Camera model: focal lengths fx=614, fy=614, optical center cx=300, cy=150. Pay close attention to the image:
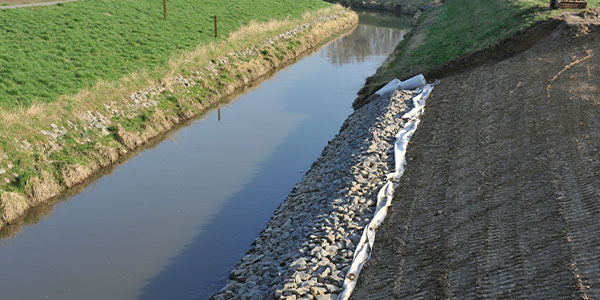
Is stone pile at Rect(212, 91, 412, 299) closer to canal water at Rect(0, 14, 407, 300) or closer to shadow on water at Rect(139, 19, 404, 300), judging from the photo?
shadow on water at Rect(139, 19, 404, 300)

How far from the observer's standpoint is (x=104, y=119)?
2303cm

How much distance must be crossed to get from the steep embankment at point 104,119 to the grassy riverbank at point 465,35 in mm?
7899

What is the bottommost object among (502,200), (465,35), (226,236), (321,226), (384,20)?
(384,20)

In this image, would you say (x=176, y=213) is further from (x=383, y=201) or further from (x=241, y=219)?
(x=383, y=201)

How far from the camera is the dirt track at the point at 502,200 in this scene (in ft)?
35.7

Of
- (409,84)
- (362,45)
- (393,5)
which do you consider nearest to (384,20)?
(393,5)

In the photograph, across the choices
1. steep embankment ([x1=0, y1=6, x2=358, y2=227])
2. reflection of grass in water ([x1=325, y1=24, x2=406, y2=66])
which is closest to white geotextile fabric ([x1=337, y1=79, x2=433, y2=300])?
steep embankment ([x1=0, y1=6, x2=358, y2=227])

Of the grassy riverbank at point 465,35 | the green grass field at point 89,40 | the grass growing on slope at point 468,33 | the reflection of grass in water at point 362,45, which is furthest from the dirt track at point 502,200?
the reflection of grass in water at point 362,45

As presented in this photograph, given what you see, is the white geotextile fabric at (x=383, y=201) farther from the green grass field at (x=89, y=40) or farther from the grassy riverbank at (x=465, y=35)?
the green grass field at (x=89, y=40)

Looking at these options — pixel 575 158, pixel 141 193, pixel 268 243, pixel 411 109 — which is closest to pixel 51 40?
pixel 141 193

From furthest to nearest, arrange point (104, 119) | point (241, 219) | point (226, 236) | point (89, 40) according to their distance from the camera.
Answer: point (89, 40) < point (104, 119) < point (241, 219) < point (226, 236)

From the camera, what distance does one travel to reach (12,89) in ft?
74.6

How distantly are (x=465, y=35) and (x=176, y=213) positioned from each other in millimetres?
21264

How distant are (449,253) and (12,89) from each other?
58.3ft
